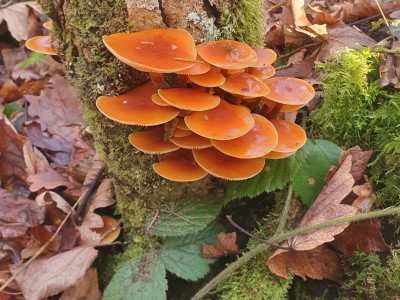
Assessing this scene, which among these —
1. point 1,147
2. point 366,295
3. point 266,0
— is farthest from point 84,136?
point 366,295

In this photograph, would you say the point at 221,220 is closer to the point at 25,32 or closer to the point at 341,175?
the point at 341,175

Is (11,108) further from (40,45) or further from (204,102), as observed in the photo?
(204,102)

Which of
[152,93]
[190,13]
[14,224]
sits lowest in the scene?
[14,224]

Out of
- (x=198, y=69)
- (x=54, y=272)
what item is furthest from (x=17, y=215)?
(x=198, y=69)

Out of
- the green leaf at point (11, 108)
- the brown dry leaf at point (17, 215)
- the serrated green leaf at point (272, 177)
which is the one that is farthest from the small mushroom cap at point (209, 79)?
the green leaf at point (11, 108)

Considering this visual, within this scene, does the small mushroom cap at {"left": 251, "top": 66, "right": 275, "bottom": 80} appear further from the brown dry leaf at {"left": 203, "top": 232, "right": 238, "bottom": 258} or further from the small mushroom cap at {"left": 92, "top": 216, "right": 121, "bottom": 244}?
the small mushroom cap at {"left": 92, "top": 216, "right": 121, "bottom": 244}
